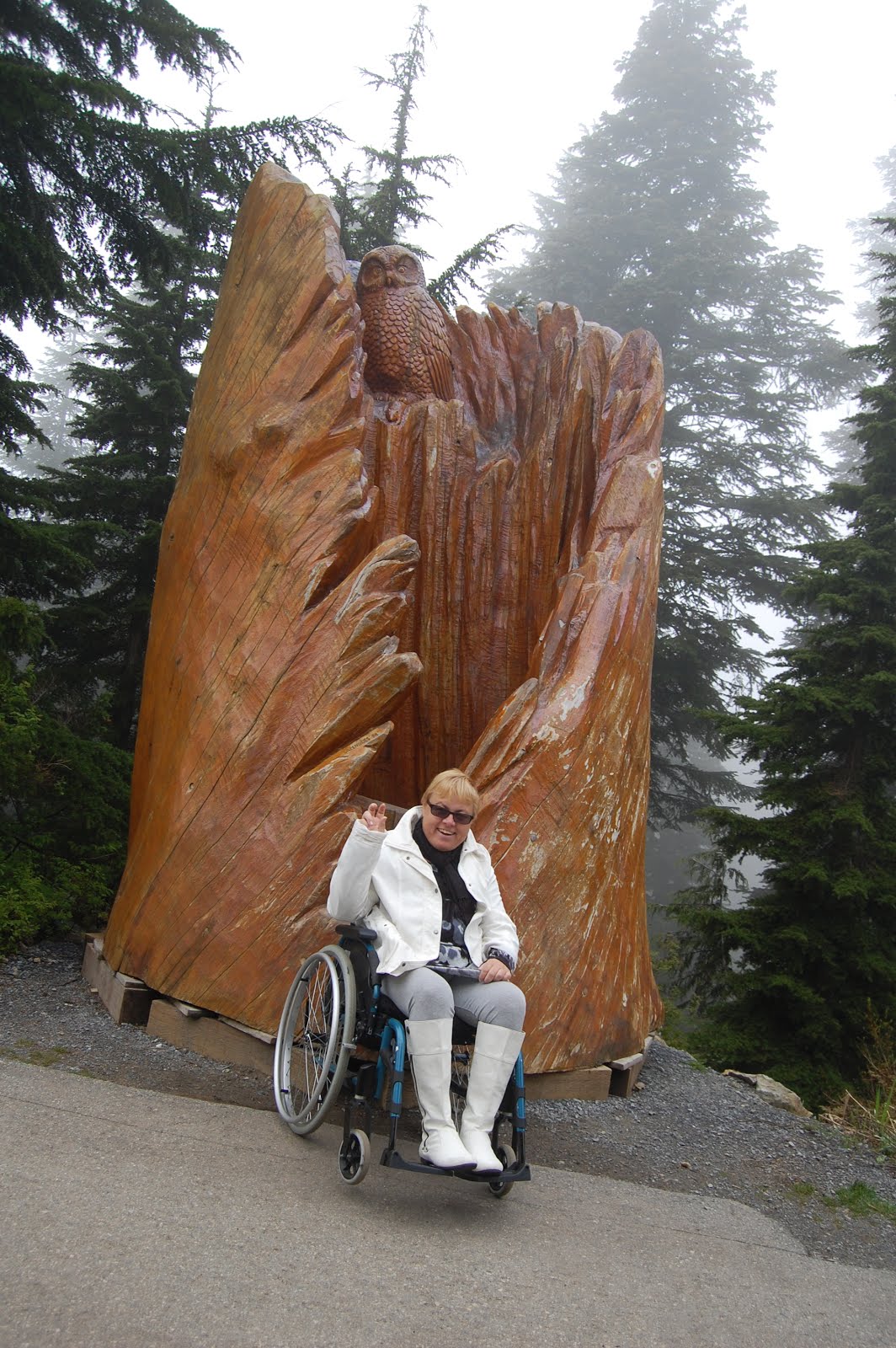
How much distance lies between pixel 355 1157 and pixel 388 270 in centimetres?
496

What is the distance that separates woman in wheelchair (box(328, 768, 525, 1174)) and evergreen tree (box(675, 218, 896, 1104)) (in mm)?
4400

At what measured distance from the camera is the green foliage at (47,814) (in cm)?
587

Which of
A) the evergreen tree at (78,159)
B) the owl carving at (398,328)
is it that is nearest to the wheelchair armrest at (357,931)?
the owl carving at (398,328)

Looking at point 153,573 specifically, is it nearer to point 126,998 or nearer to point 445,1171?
point 126,998

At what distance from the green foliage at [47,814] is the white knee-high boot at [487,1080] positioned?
353 cm

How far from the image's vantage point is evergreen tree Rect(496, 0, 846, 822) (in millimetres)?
14820

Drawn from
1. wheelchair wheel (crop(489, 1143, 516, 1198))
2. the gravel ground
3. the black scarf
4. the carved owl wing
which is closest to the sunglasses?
the black scarf

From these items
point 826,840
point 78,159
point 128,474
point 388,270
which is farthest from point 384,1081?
point 128,474

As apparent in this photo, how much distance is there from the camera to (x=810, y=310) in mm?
18516

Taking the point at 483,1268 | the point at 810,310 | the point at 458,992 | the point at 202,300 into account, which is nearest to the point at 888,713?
the point at 458,992

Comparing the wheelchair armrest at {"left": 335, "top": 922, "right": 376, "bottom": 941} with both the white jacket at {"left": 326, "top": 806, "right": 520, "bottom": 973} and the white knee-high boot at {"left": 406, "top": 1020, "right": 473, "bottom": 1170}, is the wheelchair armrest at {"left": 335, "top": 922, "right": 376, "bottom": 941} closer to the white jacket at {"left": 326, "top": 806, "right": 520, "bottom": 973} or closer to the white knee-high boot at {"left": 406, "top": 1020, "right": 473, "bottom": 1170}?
the white jacket at {"left": 326, "top": 806, "right": 520, "bottom": 973}

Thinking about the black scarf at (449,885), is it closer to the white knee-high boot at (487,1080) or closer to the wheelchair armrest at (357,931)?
the wheelchair armrest at (357,931)

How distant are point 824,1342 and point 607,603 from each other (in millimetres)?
3204

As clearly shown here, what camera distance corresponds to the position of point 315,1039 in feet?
11.7
